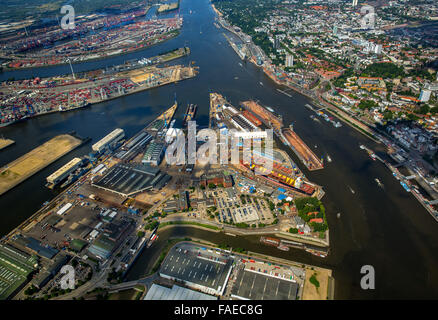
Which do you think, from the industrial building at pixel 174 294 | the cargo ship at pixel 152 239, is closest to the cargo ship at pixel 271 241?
the industrial building at pixel 174 294

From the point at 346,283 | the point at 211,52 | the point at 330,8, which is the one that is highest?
the point at 330,8

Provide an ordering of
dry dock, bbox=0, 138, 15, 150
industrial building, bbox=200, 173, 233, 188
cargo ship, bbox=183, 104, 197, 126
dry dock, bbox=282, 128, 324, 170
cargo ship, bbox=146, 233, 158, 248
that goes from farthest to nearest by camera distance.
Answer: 1. cargo ship, bbox=183, 104, 197, 126
2. dry dock, bbox=0, 138, 15, 150
3. dry dock, bbox=282, 128, 324, 170
4. industrial building, bbox=200, 173, 233, 188
5. cargo ship, bbox=146, 233, 158, 248

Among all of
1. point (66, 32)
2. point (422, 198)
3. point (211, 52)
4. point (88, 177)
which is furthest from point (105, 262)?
point (66, 32)

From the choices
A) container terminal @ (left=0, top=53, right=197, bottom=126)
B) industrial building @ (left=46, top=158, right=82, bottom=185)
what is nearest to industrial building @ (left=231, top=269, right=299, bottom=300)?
industrial building @ (left=46, top=158, right=82, bottom=185)

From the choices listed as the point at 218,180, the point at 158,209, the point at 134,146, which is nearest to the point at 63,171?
the point at 134,146

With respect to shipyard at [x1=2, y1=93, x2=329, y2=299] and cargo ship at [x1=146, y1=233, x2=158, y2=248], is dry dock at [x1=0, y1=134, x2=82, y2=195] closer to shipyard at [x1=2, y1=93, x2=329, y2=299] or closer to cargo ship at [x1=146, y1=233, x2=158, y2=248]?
shipyard at [x1=2, y1=93, x2=329, y2=299]

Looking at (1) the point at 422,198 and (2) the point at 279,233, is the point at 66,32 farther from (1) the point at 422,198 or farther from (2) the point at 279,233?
(1) the point at 422,198
